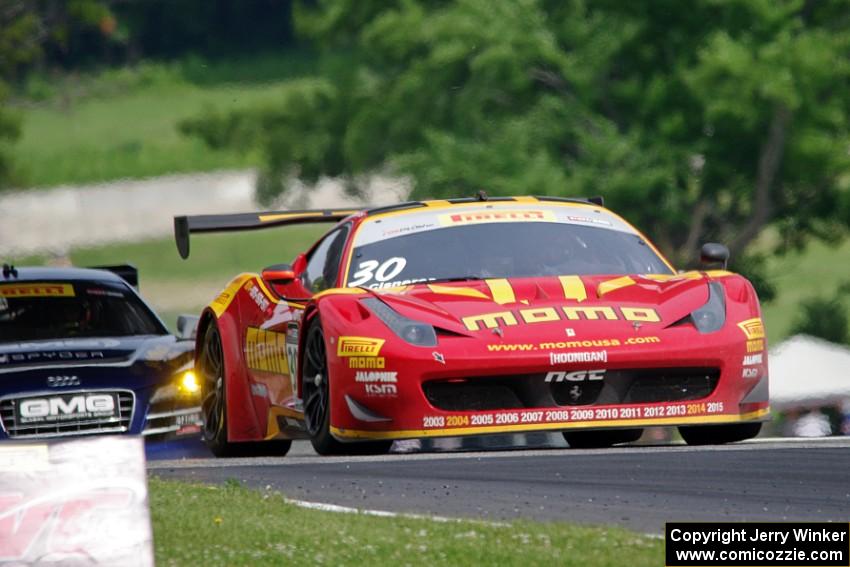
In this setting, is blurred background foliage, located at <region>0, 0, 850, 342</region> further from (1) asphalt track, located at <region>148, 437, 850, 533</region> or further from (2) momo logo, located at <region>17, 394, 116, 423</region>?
(1) asphalt track, located at <region>148, 437, 850, 533</region>

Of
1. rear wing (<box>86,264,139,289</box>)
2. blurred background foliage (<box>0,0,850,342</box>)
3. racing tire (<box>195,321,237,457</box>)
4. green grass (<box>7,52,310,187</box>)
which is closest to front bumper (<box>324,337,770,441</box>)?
racing tire (<box>195,321,237,457</box>)

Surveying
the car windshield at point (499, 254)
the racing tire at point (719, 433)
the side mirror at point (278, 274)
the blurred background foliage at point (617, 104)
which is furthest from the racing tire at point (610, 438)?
the blurred background foliage at point (617, 104)

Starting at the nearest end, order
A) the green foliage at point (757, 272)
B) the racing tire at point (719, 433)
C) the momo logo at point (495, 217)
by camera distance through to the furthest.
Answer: the racing tire at point (719, 433)
the momo logo at point (495, 217)
the green foliage at point (757, 272)

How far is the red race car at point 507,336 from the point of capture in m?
10.2

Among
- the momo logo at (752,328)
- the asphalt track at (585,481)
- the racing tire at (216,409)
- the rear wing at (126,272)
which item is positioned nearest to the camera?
the asphalt track at (585,481)

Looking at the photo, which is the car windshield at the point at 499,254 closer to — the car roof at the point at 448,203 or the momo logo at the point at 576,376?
the car roof at the point at 448,203

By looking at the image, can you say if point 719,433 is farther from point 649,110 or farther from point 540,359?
point 649,110

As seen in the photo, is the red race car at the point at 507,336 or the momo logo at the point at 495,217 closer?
the red race car at the point at 507,336

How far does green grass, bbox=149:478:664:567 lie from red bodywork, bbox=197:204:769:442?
2.03 metres

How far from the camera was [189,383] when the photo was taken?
43.2ft

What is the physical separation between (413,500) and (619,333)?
80.2 inches

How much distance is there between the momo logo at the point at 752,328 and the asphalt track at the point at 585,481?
540 millimetres

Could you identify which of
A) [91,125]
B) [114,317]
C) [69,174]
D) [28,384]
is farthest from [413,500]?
[91,125]

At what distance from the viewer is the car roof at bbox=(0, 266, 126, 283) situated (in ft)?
45.9
